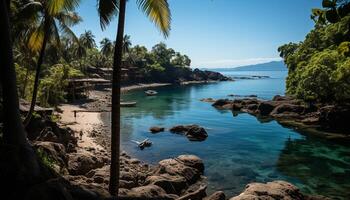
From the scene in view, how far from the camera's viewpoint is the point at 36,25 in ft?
68.0

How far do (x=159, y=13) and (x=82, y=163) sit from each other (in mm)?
13143

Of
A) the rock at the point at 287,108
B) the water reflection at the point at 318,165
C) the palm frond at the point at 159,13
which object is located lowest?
the water reflection at the point at 318,165

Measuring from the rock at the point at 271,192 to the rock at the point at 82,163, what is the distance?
10.1 meters

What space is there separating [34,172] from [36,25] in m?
15.7

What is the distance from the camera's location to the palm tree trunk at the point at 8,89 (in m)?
9.31

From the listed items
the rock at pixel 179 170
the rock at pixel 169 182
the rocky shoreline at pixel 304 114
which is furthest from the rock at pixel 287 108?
the rock at pixel 169 182

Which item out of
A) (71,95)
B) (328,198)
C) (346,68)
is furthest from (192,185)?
(71,95)

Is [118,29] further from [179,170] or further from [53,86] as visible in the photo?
[53,86]

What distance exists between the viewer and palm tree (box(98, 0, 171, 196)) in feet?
36.0

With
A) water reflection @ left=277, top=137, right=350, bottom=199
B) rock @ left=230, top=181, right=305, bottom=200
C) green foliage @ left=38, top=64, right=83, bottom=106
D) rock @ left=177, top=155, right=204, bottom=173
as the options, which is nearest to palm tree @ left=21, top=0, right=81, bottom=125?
rock @ left=177, top=155, right=204, bottom=173

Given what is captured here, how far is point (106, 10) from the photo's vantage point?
37.1 feet

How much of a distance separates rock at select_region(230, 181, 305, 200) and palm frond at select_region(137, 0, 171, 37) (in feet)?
29.4

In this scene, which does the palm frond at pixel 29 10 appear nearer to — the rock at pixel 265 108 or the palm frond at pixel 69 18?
the palm frond at pixel 69 18

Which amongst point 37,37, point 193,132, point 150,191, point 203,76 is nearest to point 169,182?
point 150,191
